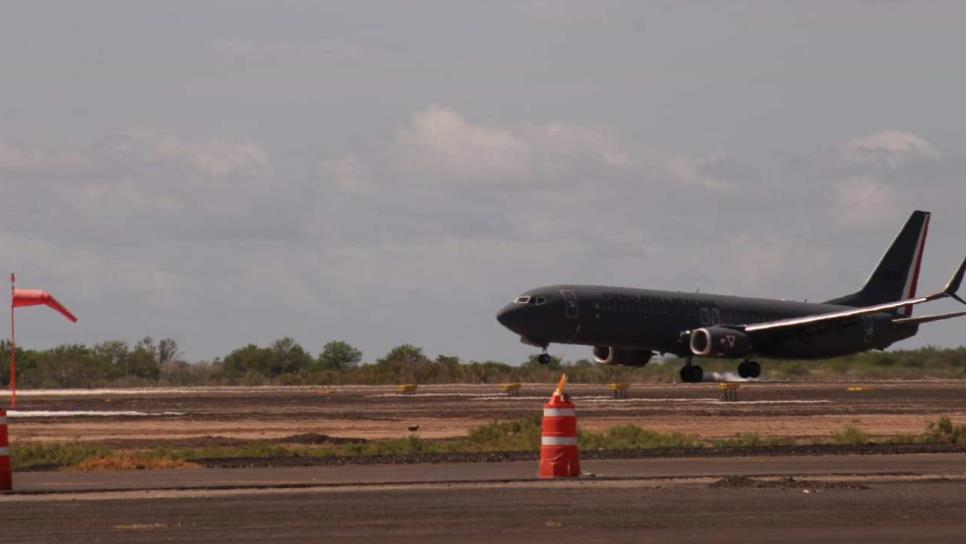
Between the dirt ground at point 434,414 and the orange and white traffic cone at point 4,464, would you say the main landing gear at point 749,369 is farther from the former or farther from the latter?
the orange and white traffic cone at point 4,464

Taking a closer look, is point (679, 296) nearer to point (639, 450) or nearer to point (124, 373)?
point (639, 450)

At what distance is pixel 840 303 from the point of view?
79.2 m

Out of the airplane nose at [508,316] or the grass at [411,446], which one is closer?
the grass at [411,446]

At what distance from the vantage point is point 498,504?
1709 centimetres

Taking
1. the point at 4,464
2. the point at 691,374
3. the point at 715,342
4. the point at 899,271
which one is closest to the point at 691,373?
the point at 691,374

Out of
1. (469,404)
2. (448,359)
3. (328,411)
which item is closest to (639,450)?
(328,411)

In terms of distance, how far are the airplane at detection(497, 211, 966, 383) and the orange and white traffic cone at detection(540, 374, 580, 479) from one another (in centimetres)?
4271

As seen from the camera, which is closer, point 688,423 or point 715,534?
point 715,534

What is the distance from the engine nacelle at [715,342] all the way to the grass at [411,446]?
32986 mm

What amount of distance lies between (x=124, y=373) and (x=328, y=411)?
6265 cm

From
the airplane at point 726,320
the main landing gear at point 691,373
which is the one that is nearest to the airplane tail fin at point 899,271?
the airplane at point 726,320

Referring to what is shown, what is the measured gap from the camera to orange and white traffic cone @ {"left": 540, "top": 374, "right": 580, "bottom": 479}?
20.4 metres

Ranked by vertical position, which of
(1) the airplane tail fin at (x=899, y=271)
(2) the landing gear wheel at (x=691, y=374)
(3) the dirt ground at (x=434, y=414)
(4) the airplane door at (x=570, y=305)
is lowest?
(3) the dirt ground at (x=434, y=414)

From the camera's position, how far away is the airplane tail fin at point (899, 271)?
79.6 m
